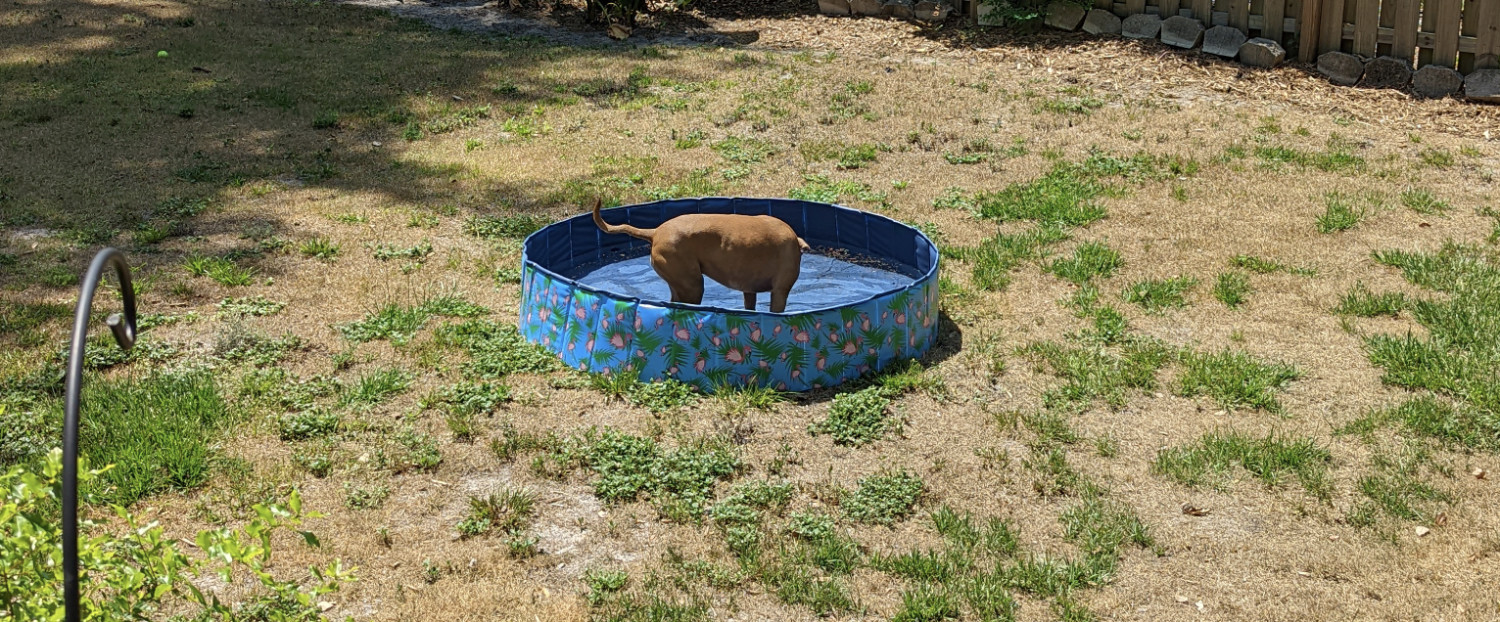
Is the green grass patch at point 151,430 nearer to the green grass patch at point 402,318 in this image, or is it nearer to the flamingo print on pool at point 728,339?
the green grass patch at point 402,318

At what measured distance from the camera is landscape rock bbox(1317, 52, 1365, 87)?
11206mm

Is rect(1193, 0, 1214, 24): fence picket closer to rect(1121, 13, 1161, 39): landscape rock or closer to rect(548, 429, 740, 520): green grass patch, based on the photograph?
rect(1121, 13, 1161, 39): landscape rock

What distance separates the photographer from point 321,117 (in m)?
10.9

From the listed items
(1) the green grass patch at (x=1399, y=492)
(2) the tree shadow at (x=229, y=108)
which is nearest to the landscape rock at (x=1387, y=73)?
(2) the tree shadow at (x=229, y=108)

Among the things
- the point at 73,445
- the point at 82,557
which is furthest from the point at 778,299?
the point at 73,445

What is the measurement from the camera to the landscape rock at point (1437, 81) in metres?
10.7

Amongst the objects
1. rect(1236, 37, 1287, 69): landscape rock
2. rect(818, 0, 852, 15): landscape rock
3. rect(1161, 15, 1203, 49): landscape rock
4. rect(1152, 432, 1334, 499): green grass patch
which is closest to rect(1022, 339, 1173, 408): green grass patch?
rect(1152, 432, 1334, 499): green grass patch

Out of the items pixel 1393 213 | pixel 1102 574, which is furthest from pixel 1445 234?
pixel 1102 574

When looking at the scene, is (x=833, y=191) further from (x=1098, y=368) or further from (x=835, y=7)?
(x=835, y=7)

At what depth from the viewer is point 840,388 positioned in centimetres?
613

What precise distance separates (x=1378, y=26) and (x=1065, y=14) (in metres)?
3.18

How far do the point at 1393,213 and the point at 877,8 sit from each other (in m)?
7.41

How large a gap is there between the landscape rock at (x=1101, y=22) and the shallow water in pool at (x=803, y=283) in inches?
256

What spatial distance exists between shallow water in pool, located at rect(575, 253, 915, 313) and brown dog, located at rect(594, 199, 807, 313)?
54 centimetres
